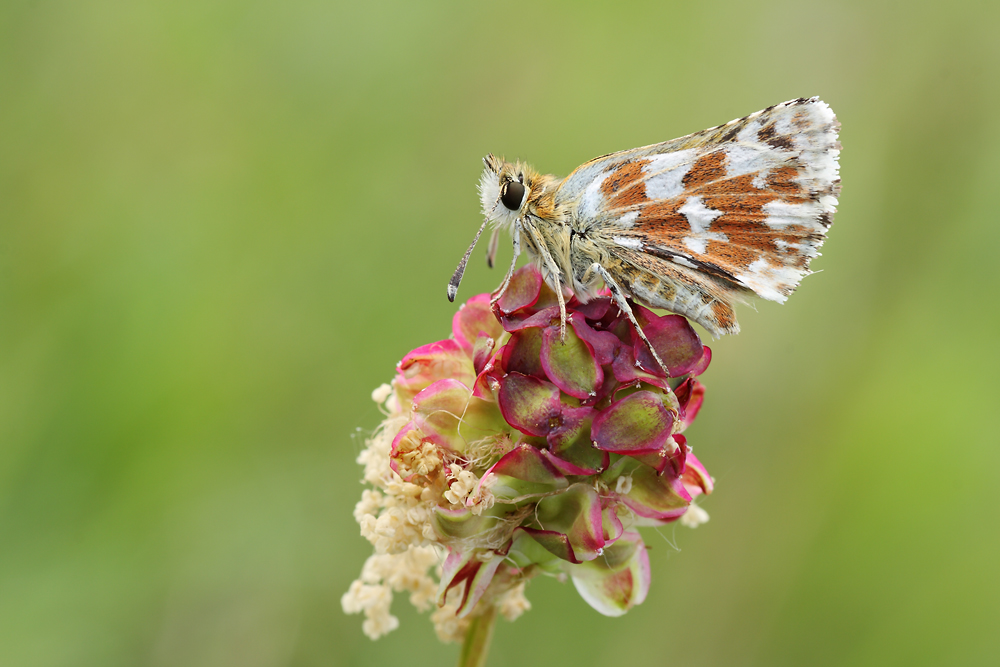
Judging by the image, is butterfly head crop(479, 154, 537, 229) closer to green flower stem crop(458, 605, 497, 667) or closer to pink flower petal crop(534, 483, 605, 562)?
pink flower petal crop(534, 483, 605, 562)

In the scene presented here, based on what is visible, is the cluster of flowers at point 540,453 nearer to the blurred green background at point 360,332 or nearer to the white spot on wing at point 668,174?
the white spot on wing at point 668,174

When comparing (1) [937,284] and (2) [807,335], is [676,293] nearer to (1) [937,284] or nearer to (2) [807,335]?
(2) [807,335]

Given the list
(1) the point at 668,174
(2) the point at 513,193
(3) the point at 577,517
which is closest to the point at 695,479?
(3) the point at 577,517

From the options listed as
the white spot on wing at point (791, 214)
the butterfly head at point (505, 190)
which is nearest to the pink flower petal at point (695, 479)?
the white spot on wing at point (791, 214)

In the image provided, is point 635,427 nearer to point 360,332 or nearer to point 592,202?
point 592,202

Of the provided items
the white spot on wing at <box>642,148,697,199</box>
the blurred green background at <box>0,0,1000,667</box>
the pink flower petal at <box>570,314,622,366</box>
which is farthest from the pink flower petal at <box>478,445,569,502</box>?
the blurred green background at <box>0,0,1000,667</box>

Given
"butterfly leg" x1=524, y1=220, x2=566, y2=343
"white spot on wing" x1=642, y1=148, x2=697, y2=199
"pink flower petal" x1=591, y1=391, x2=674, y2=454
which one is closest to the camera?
"pink flower petal" x1=591, y1=391, x2=674, y2=454

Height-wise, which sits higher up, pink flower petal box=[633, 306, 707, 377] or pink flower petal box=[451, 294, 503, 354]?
pink flower petal box=[451, 294, 503, 354]

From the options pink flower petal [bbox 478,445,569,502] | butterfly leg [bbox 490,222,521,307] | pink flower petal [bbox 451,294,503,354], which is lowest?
pink flower petal [bbox 478,445,569,502]
